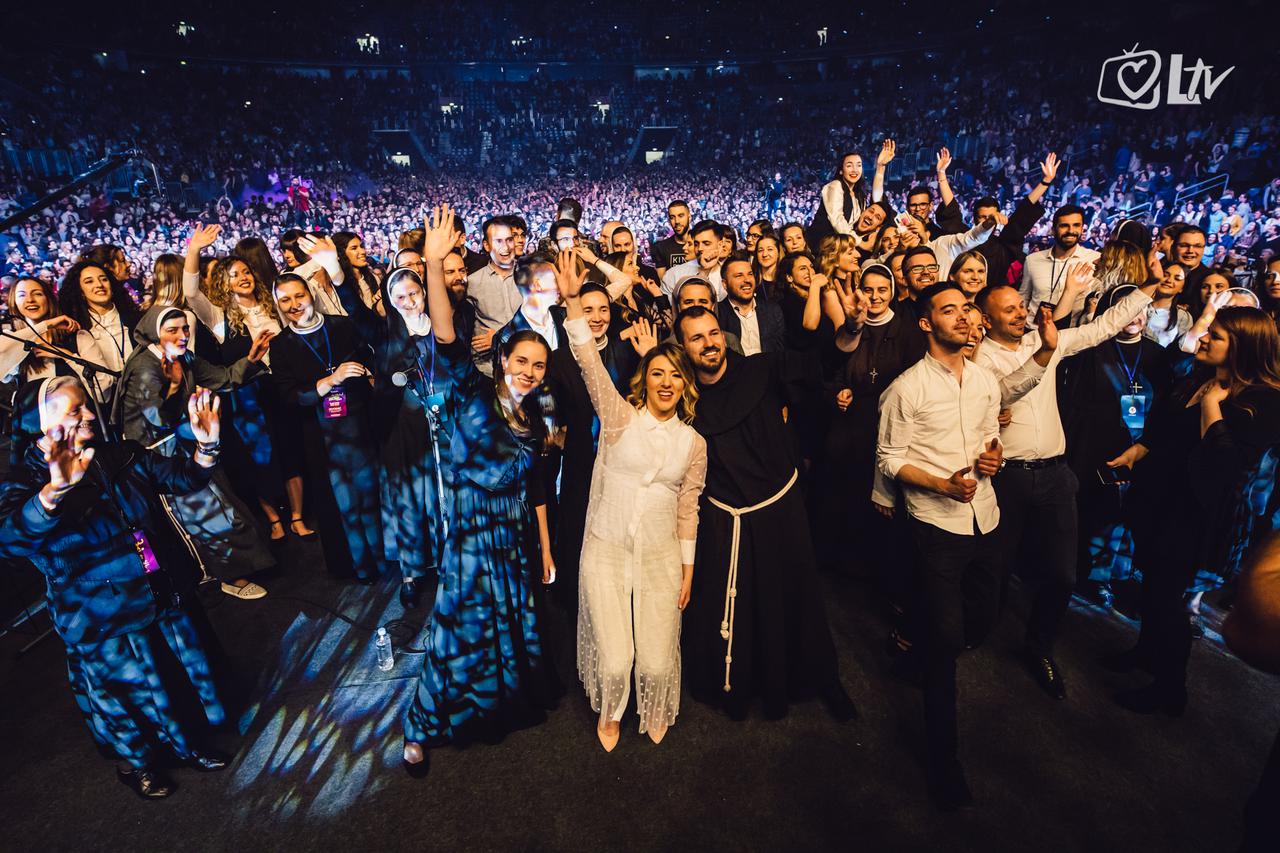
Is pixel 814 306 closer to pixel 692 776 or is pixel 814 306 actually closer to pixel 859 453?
pixel 859 453

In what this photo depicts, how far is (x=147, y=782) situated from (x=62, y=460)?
58.1 inches

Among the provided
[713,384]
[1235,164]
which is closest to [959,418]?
[713,384]

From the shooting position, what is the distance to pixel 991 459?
2461 millimetres

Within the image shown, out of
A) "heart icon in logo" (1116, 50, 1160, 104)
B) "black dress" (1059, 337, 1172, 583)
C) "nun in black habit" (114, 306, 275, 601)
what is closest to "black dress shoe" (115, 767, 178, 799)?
"nun in black habit" (114, 306, 275, 601)

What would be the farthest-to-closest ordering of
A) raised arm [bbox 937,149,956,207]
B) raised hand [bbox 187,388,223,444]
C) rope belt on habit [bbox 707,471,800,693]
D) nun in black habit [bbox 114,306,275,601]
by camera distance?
raised arm [bbox 937,149,956,207] < nun in black habit [bbox 114,306,275,601] < rope belt on habit [bbox 707,471,800,693] < raised hand [bbox 187,388,223,444]

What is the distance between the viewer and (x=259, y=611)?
3.88 meters

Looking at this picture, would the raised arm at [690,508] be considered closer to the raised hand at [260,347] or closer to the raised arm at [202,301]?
the raised hand at [260,347]

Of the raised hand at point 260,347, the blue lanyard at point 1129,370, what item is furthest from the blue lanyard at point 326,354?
the blue lanyard at point 1129,370

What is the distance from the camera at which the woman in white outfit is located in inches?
94.8

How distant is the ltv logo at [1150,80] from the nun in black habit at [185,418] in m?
17.1

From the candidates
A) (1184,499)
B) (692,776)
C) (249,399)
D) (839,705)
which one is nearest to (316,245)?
(249,399)

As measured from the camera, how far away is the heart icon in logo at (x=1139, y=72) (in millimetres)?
13066

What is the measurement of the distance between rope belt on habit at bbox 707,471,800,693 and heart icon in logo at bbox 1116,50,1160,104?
1629 centimetres

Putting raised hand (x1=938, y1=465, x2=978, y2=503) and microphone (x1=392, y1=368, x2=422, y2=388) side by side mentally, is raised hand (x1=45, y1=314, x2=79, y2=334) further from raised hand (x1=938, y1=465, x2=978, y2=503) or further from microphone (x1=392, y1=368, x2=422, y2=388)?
raised hand (x1=938, y1=465, x2=978, y2=503)
